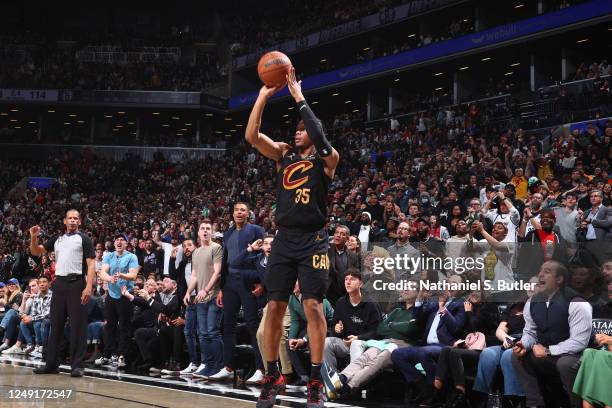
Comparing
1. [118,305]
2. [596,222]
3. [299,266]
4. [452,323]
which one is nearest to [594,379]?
[452,323]

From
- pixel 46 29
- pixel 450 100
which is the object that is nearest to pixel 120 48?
pixel 46 29

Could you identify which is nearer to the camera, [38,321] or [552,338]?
[552,338]

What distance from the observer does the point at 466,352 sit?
19.6 ft

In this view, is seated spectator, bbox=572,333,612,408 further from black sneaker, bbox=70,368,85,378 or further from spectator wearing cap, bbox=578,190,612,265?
black sneaker, bbox=70,368,85,378

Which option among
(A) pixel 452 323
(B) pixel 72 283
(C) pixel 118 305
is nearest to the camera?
(A) pixel 452 323

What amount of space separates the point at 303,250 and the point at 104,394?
2.29m

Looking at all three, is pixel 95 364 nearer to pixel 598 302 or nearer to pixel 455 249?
pixel 455 249

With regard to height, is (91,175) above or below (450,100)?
below

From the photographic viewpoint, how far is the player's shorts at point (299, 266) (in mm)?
4559

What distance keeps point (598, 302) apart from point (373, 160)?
1579 cm

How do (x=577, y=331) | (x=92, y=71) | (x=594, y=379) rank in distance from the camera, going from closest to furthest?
(x=594, y=379), (x=577, y=331), (x=92, y=71)

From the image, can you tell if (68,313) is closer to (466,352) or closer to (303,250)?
(303,250)

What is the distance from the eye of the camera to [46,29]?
137 feet

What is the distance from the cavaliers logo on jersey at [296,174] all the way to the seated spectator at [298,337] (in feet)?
7.85
